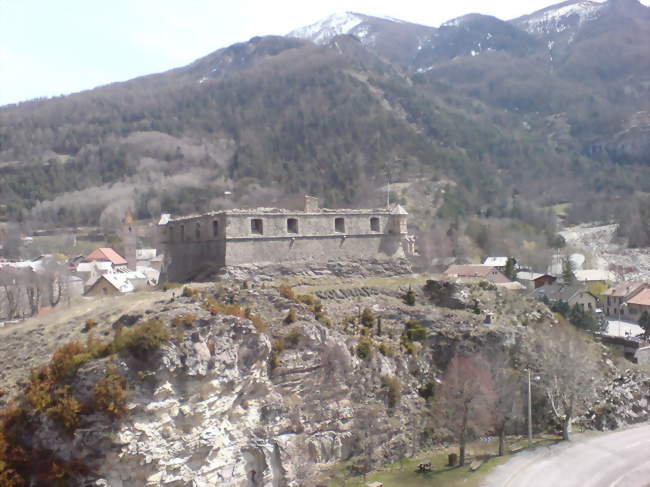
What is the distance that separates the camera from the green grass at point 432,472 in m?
26.6

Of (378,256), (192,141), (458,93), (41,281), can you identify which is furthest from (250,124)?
(378,256)

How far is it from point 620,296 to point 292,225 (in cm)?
4485

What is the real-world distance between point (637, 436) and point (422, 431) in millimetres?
12644

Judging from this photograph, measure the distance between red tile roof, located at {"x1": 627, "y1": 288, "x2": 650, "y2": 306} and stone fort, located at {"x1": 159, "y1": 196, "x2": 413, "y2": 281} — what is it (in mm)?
34449

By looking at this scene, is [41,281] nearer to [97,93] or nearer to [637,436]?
[637,436]

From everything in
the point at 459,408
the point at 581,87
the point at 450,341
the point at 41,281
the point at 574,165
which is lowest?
the point at 459,408

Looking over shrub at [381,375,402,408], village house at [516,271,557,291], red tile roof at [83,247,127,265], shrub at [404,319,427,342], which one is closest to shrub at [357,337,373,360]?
shrub at [381,375,402,408]

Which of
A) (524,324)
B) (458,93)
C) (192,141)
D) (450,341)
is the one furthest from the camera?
(458,93)

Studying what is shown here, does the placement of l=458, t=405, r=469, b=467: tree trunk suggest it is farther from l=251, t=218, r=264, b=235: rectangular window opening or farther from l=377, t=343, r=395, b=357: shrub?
l=251, t=218, r=264, b=235: rectangular window opening

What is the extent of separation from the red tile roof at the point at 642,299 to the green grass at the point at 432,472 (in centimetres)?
3544

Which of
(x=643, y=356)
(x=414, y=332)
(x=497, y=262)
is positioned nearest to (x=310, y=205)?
(x=414, y=332)

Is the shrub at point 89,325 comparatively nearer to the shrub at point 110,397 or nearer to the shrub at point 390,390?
the shrub at point 110,397

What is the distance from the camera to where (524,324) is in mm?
38094

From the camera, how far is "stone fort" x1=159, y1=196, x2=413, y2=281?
1314 inches
